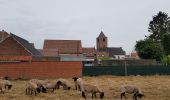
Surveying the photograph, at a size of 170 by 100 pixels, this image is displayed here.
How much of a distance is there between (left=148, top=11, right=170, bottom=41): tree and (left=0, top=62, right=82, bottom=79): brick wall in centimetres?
5963

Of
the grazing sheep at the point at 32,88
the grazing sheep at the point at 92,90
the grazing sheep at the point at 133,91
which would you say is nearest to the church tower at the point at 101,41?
the grazing sheep at the point at 32,88

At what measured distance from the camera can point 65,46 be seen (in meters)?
98.0

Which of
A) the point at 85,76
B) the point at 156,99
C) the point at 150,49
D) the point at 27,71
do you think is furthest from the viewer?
the point at 150,49

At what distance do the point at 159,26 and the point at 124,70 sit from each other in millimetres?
57224

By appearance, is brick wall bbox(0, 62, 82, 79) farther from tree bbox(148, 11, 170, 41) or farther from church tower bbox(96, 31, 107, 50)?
church tower bbox(96, 31, 107, 50)

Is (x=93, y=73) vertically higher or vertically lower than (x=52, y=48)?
lower

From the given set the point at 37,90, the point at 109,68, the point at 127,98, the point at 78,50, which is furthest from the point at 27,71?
the point at 78,50

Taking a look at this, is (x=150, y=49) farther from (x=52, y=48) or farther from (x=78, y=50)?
(x=52, y=48)

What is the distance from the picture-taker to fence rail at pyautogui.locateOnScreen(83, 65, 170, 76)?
49344 millimetres

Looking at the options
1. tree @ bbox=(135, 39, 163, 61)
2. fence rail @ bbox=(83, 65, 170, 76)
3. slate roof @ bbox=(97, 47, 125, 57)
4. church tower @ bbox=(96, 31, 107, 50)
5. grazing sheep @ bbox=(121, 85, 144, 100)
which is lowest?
grazing sheep @ bbox=(121, 85, 144, 100)

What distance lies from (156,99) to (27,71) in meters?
24.1

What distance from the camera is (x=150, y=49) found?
78438mm

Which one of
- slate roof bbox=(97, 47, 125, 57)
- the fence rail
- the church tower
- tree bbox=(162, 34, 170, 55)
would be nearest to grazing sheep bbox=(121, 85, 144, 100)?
the fence rail

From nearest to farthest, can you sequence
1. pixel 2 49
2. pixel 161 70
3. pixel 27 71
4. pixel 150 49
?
pixel 27 71 < pixel 161 70 < pixel 2 49 < pixel 150 49
